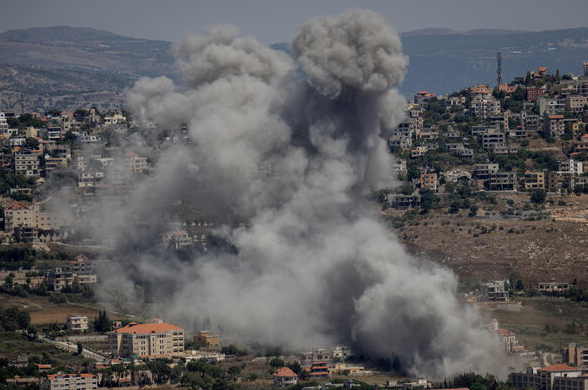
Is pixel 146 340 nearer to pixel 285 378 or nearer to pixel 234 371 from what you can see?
pixel 234 371

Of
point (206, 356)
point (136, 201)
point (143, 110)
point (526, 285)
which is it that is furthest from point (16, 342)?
point (143, 110)

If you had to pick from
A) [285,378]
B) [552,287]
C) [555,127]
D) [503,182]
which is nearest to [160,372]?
[285,378]

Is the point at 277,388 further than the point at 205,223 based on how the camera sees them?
No

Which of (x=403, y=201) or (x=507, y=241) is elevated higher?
(x=403, y=201)

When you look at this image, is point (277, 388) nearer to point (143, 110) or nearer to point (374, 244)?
point (374, 244)

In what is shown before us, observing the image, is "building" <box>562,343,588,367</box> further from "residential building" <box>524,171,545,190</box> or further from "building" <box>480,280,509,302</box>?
"residential building" <box>524,171,545,190</box>

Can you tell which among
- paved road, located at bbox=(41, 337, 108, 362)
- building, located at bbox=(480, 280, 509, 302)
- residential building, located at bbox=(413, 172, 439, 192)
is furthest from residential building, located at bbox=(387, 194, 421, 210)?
paved road, located at bbox=(41, 337, 108, 362)

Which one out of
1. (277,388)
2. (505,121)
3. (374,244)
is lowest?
(277,388)
